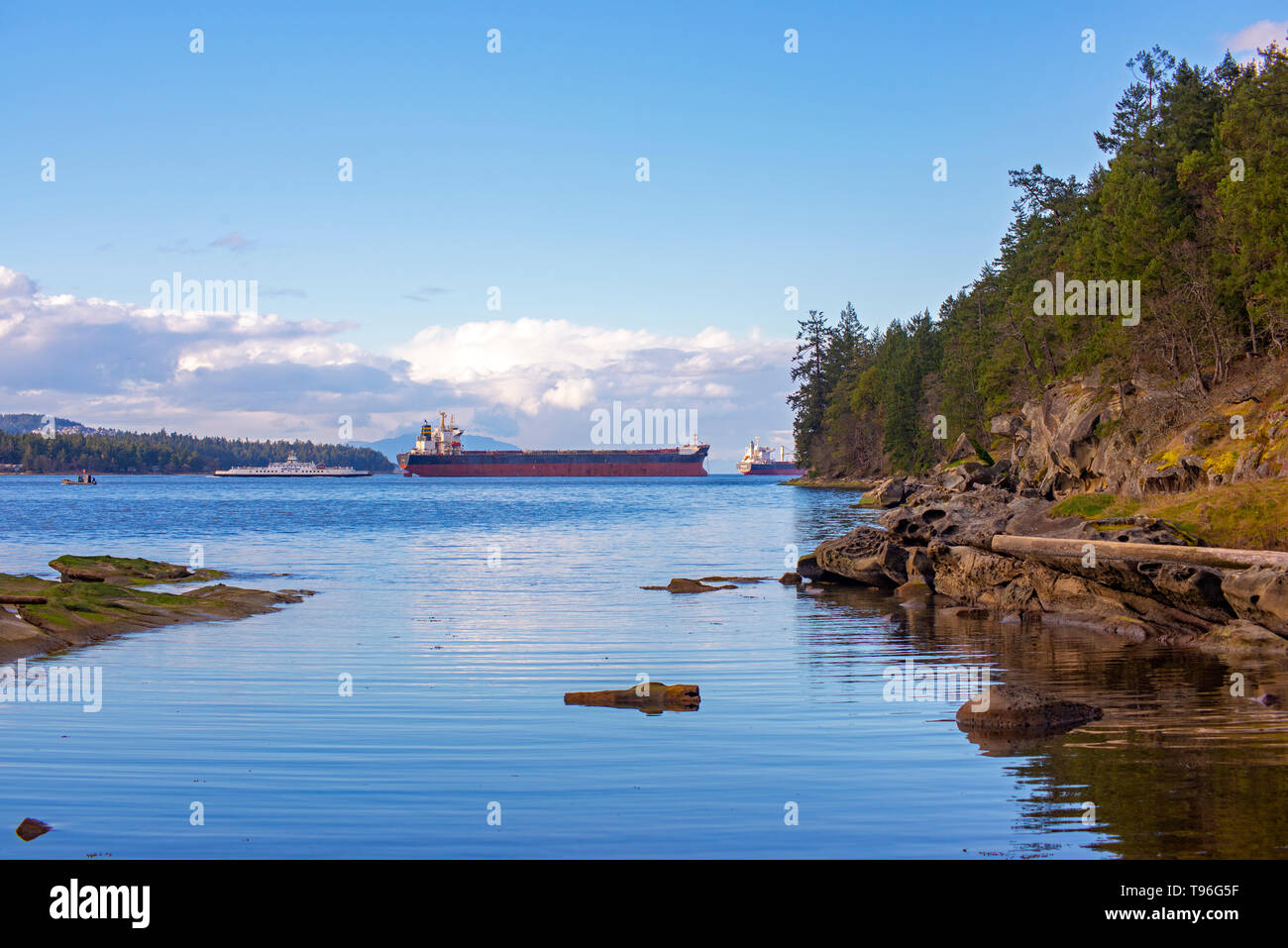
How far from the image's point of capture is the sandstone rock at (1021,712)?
1171 centimetres

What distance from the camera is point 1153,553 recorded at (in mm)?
18531

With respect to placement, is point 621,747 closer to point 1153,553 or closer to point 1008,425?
point 1153,553

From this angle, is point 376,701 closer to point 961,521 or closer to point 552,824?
point 552,824

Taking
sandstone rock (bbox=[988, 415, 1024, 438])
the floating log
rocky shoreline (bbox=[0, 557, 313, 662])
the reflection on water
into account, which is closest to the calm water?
the reflection on water

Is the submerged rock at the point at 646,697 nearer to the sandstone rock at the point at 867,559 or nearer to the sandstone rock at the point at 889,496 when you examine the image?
the sandstone rock at the point at 867,559

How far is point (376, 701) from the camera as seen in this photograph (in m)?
13.8

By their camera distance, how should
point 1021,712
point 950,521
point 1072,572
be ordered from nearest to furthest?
point 1021,712
point 1072,572
point 950,521

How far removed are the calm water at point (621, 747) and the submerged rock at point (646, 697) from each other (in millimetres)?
305

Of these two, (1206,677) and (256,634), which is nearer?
(1206,677)

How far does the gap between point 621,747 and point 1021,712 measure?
4.66m

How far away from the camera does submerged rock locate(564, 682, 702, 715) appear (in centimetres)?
1333

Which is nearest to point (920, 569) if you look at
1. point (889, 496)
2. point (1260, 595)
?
point (1260, 595)
